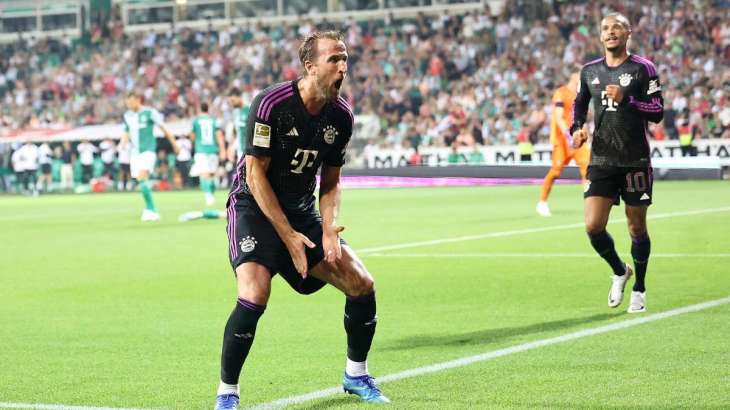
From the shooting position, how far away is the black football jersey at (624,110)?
9.64m

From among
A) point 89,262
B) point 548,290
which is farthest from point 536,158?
point 548,290

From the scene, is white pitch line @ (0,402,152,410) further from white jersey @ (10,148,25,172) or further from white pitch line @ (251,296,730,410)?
white jersey @ (10,148,25,172)

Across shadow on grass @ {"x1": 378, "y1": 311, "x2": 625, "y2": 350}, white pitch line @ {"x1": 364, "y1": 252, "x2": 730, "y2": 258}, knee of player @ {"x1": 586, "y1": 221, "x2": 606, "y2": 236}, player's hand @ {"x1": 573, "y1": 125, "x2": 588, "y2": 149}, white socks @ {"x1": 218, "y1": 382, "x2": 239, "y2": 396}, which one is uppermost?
player's hand @ {"x1": 573, "y1": 125, "x2": 588, "y2": 149}

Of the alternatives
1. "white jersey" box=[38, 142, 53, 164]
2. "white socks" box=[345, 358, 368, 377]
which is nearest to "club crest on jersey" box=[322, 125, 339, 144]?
"white socks" box=[345, 358, 368, 377]

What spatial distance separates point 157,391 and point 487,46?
3700 centimetres

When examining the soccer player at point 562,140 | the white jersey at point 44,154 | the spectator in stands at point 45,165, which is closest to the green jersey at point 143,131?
the soccer player at point 562,140

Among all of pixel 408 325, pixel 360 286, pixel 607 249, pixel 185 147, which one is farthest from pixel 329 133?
pixel 185 147

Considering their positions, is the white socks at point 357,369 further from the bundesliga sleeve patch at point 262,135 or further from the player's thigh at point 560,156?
the player's thigh at point 560,156

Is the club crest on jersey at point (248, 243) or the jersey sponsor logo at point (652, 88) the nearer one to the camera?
the club crest on jersey at point (248, 243)

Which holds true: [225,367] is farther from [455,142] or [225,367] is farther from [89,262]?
[455,142]

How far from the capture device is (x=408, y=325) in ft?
29.8

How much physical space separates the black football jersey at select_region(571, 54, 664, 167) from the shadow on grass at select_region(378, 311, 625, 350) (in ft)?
4.53

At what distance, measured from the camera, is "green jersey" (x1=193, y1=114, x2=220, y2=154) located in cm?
2555

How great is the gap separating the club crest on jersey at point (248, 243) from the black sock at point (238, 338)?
0.87 ft
